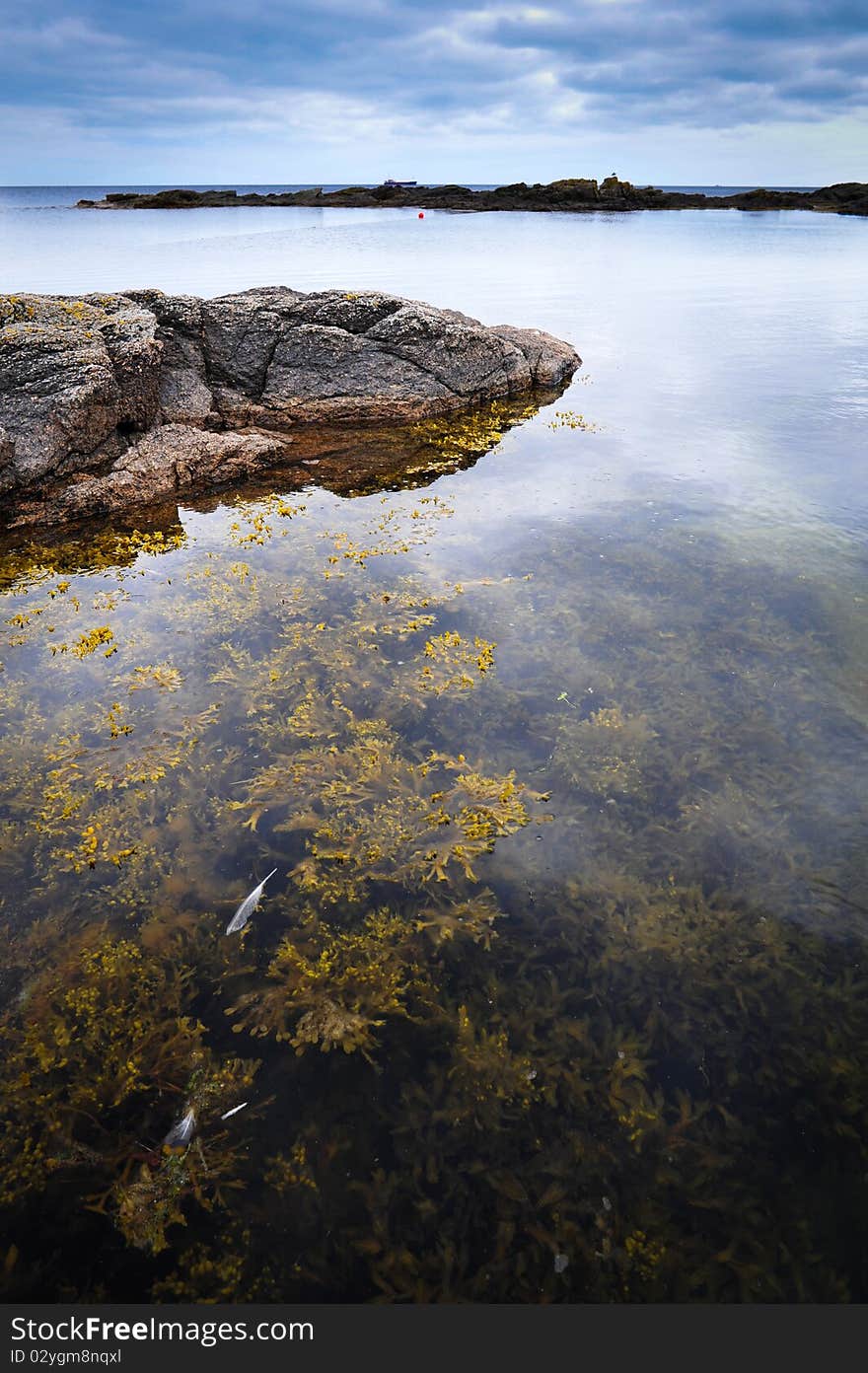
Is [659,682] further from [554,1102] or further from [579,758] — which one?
[554,1102]

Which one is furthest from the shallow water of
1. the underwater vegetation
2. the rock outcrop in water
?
the rock outcrop in water

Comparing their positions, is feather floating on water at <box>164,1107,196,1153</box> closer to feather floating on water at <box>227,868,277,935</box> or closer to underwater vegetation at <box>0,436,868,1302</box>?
underwater vegetation at <box>0,436,868,1302</box>

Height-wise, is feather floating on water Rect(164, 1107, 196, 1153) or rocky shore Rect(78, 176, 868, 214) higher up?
rocky shore Rect(78, 176, 868, 214)

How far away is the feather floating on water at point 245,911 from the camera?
5.48 metres

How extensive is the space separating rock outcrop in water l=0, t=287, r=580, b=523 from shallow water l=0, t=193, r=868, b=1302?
8.85 ft

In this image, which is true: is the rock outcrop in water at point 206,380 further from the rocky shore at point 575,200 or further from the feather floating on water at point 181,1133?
the rocky shore at point 575,200

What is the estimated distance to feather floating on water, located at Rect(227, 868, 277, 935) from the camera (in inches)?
216

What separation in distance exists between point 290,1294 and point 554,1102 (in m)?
1.83

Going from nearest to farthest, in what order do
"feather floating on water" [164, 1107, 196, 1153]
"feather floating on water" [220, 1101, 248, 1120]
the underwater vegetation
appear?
the underwater vegetation < "feather floating on water" [164, 1107, 196, 1153] < "feather floating on water" [220, 1101, 248, 1120]

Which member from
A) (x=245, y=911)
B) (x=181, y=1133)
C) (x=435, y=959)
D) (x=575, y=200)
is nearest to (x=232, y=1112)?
(x=181, y=1133)

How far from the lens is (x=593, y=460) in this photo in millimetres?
15859

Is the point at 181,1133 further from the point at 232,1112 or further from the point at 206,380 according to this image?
the point at 206,380

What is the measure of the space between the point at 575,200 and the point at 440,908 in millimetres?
158983

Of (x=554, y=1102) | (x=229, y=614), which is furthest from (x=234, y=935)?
(x=229, y=614)
